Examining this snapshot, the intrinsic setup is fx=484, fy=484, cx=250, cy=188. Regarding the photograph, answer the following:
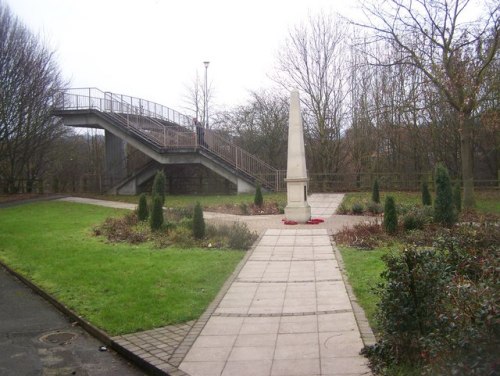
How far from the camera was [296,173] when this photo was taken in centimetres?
1730

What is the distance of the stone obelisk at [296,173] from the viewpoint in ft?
56.3

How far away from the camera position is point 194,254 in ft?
36.7

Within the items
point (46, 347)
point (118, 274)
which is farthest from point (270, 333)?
point (118, 274)

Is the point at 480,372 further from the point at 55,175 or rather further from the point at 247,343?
the point at 55,175

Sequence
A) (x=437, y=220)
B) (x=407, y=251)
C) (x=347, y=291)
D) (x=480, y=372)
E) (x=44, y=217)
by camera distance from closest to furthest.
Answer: (x=480, y=372)
(x=407, y=251)
(x=347, y=291)
(x=437, y=220)
(x=44, y=217)

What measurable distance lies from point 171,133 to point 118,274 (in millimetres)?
22226

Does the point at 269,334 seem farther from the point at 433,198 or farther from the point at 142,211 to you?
the point at 433,198

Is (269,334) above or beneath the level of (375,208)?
beneath

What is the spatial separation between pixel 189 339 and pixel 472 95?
60.1ft

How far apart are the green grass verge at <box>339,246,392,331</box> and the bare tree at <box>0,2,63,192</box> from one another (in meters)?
24.4

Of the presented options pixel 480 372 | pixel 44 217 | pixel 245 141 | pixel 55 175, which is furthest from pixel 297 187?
pixel 55 175

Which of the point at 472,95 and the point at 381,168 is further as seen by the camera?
the point at 381,168

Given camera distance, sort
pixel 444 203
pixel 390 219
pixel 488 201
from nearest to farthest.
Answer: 1. pixel 390 219
2. pixel 444 203
3. pixel 488 201

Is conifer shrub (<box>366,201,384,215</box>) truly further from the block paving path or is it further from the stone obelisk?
the block paving path
